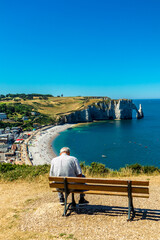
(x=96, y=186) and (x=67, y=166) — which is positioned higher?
(x=67, y=166)

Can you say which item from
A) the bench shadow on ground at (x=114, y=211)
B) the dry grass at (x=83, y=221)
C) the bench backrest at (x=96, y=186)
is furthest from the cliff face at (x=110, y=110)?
the bench backrest at (x=96, y=186)

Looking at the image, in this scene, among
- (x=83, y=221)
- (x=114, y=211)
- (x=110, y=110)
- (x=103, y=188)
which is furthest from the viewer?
(x=110, y=110)

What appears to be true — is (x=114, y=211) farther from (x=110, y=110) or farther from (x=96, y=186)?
(x=110, y=110)

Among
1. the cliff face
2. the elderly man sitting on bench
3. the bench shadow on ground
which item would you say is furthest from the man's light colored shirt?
the cliff face

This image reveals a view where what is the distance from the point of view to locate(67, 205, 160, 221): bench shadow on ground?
429cm

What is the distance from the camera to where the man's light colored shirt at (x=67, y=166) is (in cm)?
457

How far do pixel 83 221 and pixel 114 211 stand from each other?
2.95ft

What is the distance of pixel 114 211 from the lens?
4.55 meters

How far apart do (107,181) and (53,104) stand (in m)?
140

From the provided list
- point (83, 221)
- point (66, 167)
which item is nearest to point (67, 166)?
point (66, 167)

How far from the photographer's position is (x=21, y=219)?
4.55 meters

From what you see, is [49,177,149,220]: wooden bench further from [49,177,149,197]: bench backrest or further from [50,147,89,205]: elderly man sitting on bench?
[50,147,89,205]: elderly man sitting on bench

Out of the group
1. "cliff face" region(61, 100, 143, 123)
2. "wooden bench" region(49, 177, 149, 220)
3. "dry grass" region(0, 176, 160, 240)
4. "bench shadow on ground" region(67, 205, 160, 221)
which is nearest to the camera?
"dry grass" region(0, 176, 160, 240)

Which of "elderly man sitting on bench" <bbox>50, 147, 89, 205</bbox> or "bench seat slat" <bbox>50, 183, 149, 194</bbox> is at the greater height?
"elderly man sitting on bench" <bbox>50, 147, 89, 205</bbox>
